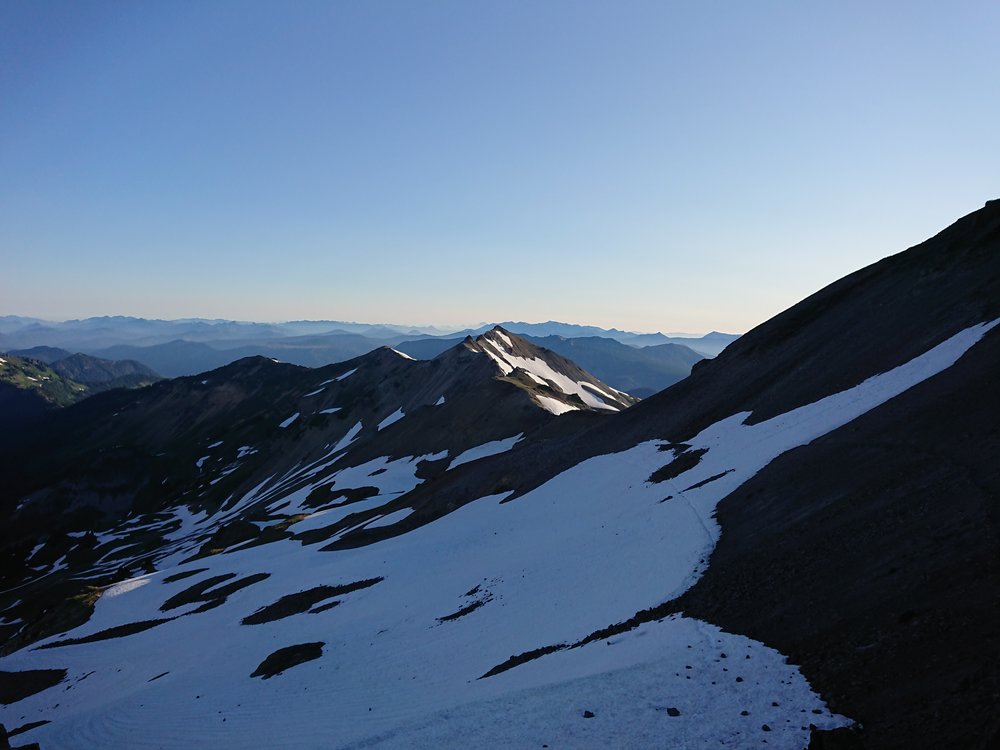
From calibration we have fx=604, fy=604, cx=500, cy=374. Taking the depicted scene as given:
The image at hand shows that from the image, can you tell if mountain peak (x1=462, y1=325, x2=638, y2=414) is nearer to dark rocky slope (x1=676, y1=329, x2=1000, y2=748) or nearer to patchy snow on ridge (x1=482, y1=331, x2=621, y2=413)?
patchy snow on ridge (x1=482, y1=331, x2=621, y2=413)

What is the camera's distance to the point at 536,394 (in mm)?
107438

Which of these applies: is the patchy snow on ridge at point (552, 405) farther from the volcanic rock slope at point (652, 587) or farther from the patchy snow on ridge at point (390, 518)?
the patchy snow on ridge at point (390, 518)

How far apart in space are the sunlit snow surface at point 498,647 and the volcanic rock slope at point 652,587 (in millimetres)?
141

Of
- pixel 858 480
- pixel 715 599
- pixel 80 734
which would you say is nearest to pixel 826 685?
pixel 715 599

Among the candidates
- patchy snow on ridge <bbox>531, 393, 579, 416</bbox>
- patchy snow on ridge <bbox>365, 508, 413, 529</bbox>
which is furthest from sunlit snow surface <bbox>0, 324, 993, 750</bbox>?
patchy snow on ridge <bbox>531, 393, 579, 416</bbox>

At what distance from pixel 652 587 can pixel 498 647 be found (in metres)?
7.06

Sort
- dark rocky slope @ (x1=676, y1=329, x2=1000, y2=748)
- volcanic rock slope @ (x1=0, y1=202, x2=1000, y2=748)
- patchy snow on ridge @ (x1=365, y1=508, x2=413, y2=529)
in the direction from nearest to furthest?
dark rocky slope @ (x1=676, y1=329, x2=1000, y2=748)
volcanic rock slope @ (x1=0, y1=202, x2=1000, y2=748)
patchy snow on ridge @ (x1=365, y1=508, x2=413, y2=529)

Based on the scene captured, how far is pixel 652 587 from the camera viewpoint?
25625mm

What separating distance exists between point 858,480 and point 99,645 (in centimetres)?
5729

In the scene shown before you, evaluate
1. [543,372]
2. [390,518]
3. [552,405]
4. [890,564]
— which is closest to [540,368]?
[543,372]

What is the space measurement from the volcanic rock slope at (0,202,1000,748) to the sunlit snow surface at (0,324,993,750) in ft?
0.46

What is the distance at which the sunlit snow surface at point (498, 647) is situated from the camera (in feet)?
54.0

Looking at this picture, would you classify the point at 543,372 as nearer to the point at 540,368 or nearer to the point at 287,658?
the point at 540,368

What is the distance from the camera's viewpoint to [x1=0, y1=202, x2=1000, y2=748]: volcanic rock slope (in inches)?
612
